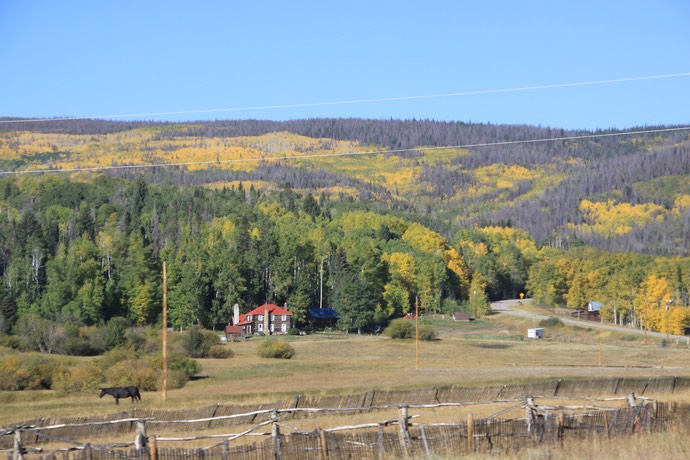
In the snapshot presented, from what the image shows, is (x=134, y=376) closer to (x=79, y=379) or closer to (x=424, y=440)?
(x=79, y=379)

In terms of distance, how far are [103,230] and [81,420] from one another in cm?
11566

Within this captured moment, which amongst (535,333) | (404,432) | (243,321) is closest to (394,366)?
(535,333)

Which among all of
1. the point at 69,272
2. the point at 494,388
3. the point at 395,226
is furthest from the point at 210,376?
the point at 395,226

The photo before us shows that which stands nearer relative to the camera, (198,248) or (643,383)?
(643,383)

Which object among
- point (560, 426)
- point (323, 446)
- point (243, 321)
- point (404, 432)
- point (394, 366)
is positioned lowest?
point (243, 321)

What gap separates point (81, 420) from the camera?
3375 centimetres

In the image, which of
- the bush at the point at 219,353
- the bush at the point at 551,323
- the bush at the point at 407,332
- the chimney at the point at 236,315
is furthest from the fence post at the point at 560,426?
the bush at the point at 551,323

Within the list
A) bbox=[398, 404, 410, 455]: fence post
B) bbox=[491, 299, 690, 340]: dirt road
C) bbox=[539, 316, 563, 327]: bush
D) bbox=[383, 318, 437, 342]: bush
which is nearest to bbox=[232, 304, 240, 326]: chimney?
bbox=[383, 318, 437, 342]: bush

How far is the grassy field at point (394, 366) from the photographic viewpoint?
49.3 metres

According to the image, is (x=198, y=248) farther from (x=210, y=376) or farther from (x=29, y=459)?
(x=29, y=459)

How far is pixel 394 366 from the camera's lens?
72500 millimetres

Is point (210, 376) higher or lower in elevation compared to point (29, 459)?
lower

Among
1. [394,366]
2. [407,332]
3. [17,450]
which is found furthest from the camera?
[407,332]

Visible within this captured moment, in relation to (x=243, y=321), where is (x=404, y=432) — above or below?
above
